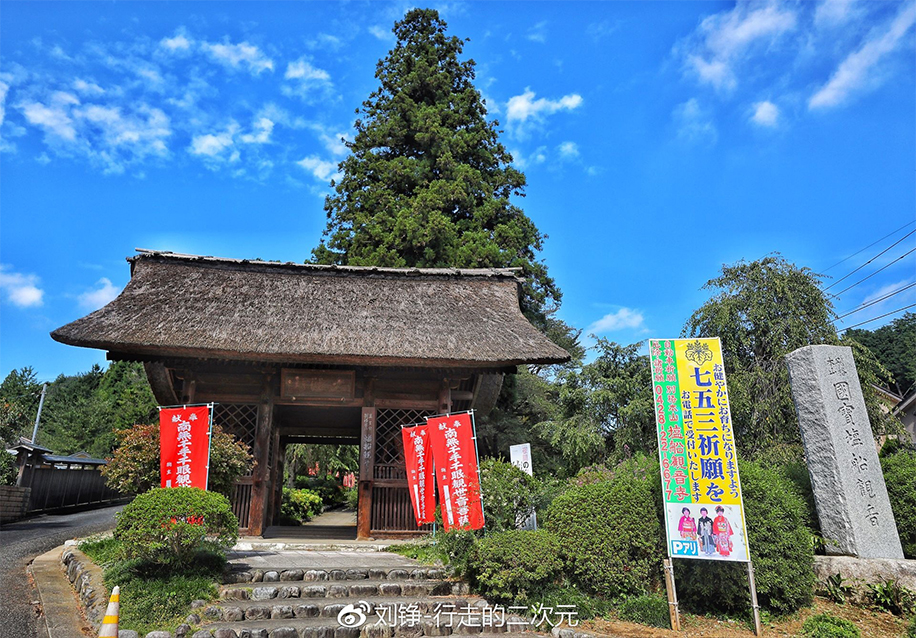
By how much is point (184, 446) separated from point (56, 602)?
2584 millimetres

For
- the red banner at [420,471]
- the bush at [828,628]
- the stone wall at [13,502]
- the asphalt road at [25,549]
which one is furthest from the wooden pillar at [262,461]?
the stone wall at [13,502]

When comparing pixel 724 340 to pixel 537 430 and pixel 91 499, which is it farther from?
pixel 91 499

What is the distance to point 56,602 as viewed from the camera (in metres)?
7.03

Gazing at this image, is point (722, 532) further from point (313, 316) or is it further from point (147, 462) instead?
point (313, 316)

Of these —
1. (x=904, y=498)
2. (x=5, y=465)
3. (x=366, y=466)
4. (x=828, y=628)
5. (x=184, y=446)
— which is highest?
(x=5, y=465)

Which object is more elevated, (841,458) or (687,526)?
(841,458)

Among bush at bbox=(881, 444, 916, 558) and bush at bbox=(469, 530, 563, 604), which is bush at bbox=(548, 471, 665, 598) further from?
bush at bbox=(881, 444, 916, 558)

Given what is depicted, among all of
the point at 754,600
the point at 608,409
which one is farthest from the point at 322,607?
the point at 608,409

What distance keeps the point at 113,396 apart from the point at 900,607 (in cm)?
4658

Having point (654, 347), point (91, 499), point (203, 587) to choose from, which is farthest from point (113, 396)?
point (654, 347)

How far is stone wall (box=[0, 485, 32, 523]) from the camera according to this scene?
1716 centimetres

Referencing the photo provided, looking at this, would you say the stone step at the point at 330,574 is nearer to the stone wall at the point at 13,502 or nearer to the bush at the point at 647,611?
the bush at the point at 647,611

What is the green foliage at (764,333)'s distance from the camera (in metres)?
11.4

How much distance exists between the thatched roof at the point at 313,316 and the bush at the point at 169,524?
399cm
